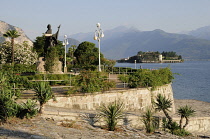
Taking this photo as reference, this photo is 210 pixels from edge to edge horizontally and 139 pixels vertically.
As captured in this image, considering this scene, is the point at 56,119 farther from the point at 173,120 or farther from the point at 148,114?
the point at 173,120

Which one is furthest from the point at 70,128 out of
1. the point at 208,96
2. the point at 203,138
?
the point at 208,96

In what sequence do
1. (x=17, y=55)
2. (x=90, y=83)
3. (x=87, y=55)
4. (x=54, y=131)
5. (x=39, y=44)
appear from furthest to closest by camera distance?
(x=39, y=44), (x=87, y=55), (x=17, y=55), (x=90, y=83), (x=54, y=131)

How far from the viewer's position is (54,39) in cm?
3008

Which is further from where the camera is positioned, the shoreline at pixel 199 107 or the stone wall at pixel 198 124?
the shoreline at pixel 199 107

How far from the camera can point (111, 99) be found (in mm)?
16969

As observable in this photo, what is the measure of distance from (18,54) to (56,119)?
37.9 metres

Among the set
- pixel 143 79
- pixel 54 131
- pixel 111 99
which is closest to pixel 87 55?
pixel 143 79

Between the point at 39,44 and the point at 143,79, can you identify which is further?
the point at 39,44

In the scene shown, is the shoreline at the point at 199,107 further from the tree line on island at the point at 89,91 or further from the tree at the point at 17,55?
the tree at the point at 17,55

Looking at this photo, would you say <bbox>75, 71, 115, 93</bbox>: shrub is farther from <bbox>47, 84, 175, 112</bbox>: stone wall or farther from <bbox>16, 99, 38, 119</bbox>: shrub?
<bbox>16, 99, 38, 119</bbox>: shrub

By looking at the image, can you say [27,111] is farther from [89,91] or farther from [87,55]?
[87,55]

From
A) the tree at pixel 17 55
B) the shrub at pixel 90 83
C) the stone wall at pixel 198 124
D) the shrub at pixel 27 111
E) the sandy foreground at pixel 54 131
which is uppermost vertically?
the tree at pixel 17 55

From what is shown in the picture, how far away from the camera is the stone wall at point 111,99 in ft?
50.8

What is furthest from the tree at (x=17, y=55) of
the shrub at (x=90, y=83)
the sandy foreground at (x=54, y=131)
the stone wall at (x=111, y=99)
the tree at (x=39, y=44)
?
the sandy foreground at (x=54, y=131)
